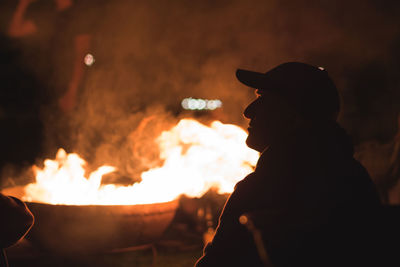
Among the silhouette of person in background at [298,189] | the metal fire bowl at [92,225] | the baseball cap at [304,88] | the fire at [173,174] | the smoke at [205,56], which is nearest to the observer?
the silhouette of person in background at [298,189]

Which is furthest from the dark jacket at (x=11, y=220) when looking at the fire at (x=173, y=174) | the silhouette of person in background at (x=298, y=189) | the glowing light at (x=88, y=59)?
the glowing light at (x=88, y=59)

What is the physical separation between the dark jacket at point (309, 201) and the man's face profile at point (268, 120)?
3.2 inches

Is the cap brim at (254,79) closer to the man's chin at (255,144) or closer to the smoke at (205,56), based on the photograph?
the man's chin at (255,144)

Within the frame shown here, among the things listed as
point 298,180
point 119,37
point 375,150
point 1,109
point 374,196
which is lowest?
point 374,196

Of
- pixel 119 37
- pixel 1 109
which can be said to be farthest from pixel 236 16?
pixel 1 109

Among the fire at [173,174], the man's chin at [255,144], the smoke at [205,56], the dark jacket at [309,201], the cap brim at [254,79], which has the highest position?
the smoke at [205,56]

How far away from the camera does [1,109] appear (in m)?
16.0

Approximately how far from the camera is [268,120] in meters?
1.86

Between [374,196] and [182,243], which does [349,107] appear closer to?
[182,243]

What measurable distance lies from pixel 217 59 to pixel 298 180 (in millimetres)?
4880

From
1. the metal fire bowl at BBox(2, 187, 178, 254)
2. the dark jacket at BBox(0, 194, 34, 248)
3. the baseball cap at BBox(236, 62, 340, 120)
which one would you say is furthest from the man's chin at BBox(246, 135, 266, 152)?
the metal fire bowl at BBox(2, 187, 178, 254)

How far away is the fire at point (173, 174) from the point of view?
4438 mm

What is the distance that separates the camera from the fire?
4438 millimetres

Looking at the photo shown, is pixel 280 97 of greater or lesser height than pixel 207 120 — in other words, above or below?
below
